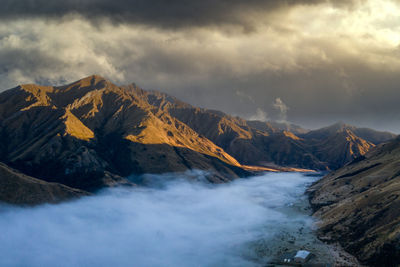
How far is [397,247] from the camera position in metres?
190

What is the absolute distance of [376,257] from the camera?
19888 centimetres

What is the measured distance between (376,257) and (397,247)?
14.5 metres
